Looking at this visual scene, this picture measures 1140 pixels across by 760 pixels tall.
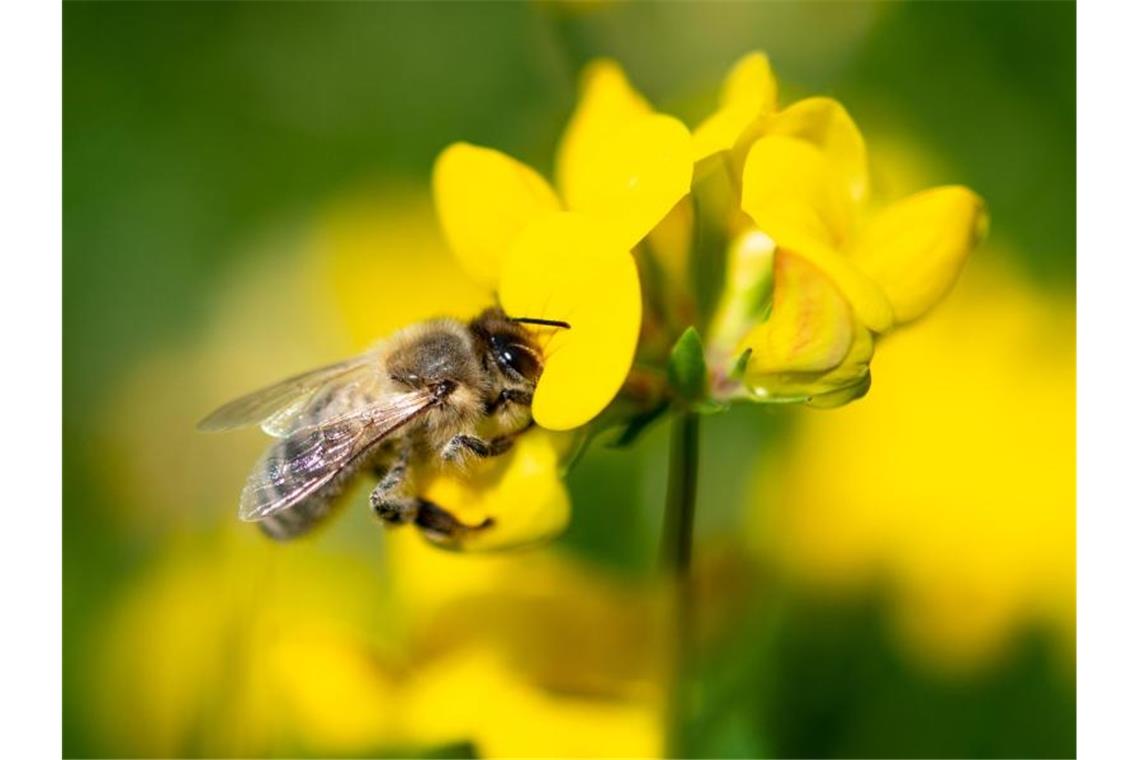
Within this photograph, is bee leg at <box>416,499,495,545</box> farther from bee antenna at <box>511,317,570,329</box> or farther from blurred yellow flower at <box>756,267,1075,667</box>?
blurred yellow flower at <box>756,267,1075,667</box>

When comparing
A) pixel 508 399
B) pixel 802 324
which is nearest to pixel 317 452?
pixel 508 399

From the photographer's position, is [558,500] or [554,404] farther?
[558,500]

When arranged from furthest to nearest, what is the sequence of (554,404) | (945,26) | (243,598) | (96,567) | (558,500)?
(945,26) < (96,567) < (243,598) < (558,500) < (554,404)

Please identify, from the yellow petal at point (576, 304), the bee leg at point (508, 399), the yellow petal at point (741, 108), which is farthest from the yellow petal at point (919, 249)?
the bee leg at point (508, 399)

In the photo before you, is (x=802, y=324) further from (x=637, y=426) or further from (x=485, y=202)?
(x=485, y=202)

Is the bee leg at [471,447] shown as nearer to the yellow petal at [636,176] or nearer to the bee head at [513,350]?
the bee head at [513,350]

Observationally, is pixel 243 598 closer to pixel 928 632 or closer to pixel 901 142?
pixel 928 632

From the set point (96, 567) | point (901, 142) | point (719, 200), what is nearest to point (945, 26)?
point (901, 142)
